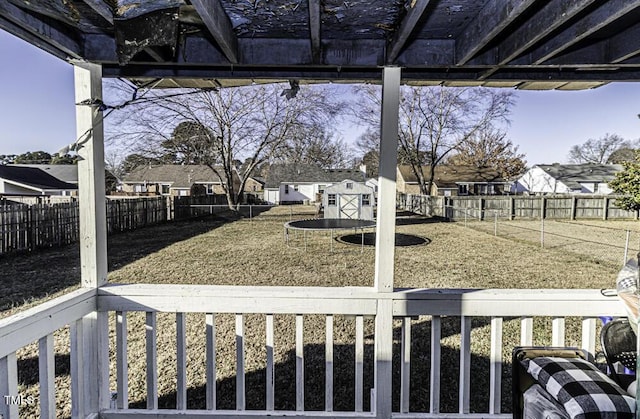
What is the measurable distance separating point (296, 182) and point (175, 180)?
826cm

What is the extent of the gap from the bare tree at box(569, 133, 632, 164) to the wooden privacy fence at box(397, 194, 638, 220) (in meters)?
7.28

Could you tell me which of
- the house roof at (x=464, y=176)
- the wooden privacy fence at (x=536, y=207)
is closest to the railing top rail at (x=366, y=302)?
the wooden privacy fence at (x=536, y=207)

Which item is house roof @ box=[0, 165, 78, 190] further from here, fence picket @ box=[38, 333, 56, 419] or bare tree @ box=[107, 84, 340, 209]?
bare tree @ box=[107, 84, 340, 209]

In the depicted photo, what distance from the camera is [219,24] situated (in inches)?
52.3

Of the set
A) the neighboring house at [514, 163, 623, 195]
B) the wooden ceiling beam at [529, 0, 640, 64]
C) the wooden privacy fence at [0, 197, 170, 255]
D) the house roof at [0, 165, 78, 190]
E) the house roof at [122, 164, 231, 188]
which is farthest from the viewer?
the house roof at [122, 164, 231, 188]

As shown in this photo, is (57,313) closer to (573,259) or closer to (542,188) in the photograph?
(573,259)

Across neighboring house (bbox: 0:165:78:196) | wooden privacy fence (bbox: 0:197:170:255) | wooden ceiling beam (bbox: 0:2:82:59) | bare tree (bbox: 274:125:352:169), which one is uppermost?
bare tree (bbox: 274:125:352:169)

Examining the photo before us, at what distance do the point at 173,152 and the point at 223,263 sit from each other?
31.7ft

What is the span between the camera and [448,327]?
12.3 feet

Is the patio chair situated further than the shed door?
No

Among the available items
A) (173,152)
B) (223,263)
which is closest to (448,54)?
(223,263)

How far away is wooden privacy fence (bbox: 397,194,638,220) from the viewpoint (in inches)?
548

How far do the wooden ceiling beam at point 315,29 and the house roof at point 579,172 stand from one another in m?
23.0

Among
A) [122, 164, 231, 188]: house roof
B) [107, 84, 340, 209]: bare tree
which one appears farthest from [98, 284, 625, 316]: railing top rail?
[122, 164, 231, 188]: house roof
